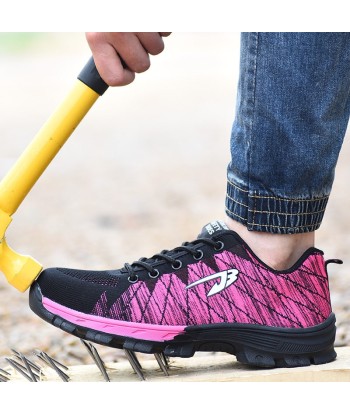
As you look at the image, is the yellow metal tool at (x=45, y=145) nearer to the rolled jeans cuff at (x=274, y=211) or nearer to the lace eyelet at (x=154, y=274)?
the lace eyelet at (x=154, y=274)

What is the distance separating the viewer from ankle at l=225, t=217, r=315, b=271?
228cm

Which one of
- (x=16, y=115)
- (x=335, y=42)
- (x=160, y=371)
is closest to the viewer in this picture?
(x=335, y=42)

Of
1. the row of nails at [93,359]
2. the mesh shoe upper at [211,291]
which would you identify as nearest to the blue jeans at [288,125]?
the mesh shoe upper at [211,291]

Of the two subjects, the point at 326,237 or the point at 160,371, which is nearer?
the point at 160,371

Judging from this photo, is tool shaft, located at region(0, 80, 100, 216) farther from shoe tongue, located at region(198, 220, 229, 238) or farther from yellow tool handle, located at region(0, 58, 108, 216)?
shoe tongue, located at region(198, 220, 229, 238)

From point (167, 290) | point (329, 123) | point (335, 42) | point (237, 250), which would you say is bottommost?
point (167, 290)

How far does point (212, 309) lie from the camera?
7.50 ft

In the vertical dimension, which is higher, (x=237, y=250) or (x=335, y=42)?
(x=335, y=42)

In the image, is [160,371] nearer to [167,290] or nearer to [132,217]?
[167,290]

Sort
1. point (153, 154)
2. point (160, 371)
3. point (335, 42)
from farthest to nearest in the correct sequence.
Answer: point (153, 154)
point (160, 371)
point (335, 42)

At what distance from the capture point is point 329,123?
7.20ft

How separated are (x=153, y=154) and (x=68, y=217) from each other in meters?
2.90

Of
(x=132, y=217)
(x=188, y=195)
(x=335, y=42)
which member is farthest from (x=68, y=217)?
(x=335, y=42)

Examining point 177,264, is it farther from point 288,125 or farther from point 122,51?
point 122,51
